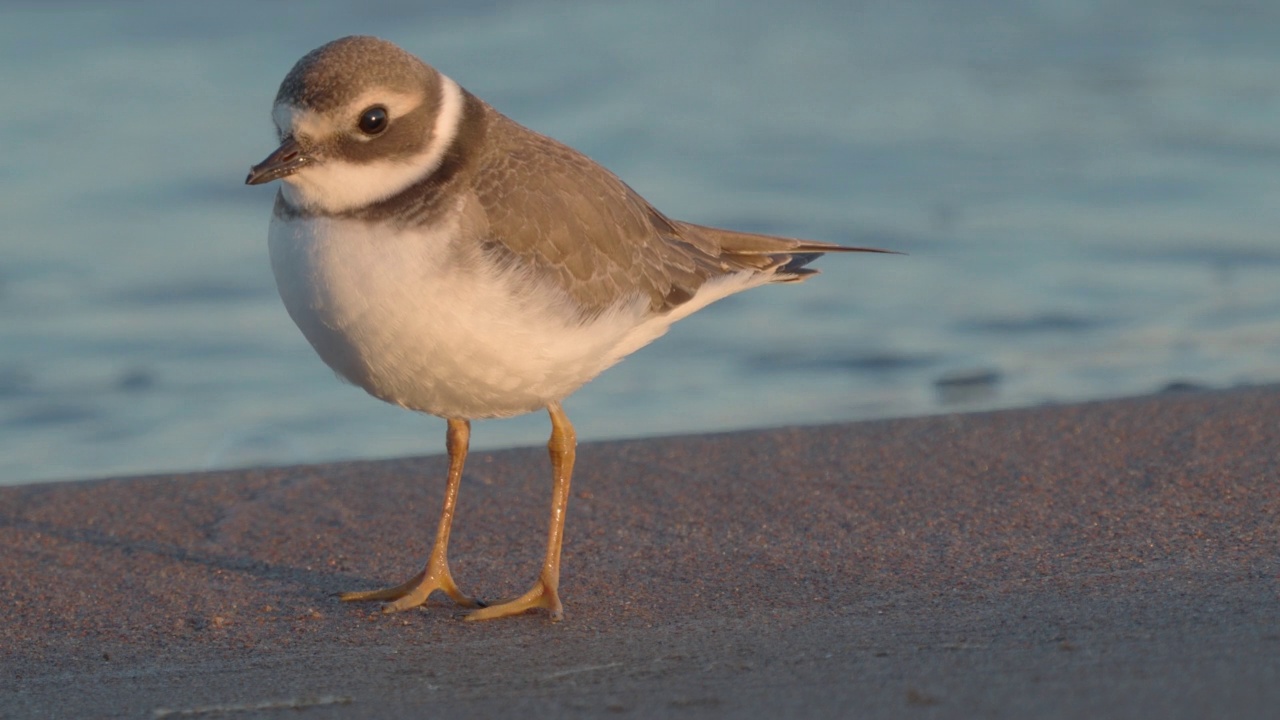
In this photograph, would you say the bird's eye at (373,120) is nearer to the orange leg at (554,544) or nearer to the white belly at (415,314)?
the white belly at (415,314)

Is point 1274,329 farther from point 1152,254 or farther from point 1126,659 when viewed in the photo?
point 1126,659

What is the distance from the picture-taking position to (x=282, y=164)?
15.2 ft

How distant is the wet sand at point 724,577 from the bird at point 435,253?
39 centimetres

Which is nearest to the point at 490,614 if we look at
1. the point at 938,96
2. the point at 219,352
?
the point at 219,352

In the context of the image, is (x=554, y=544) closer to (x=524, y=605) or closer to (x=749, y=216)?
(x=524, y=605)

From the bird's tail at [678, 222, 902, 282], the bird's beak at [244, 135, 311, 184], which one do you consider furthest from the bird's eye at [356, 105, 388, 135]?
the bird's tail at [678, 222, 902, 282]

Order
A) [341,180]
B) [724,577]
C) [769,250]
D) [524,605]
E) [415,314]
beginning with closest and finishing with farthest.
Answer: [415,314]
[341,180]
[524,605]
[724,577]
[769,250]

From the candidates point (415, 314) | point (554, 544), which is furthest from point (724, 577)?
point (415, 314)

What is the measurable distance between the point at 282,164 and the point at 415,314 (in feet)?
1.85

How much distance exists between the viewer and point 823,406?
8.08m

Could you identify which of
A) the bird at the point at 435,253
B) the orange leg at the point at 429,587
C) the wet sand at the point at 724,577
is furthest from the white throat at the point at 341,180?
the wet sand at the point at 724,577

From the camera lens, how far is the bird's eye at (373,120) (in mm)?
4754

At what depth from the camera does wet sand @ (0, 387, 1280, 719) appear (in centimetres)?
374

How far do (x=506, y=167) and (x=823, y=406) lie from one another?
11.3 ft
